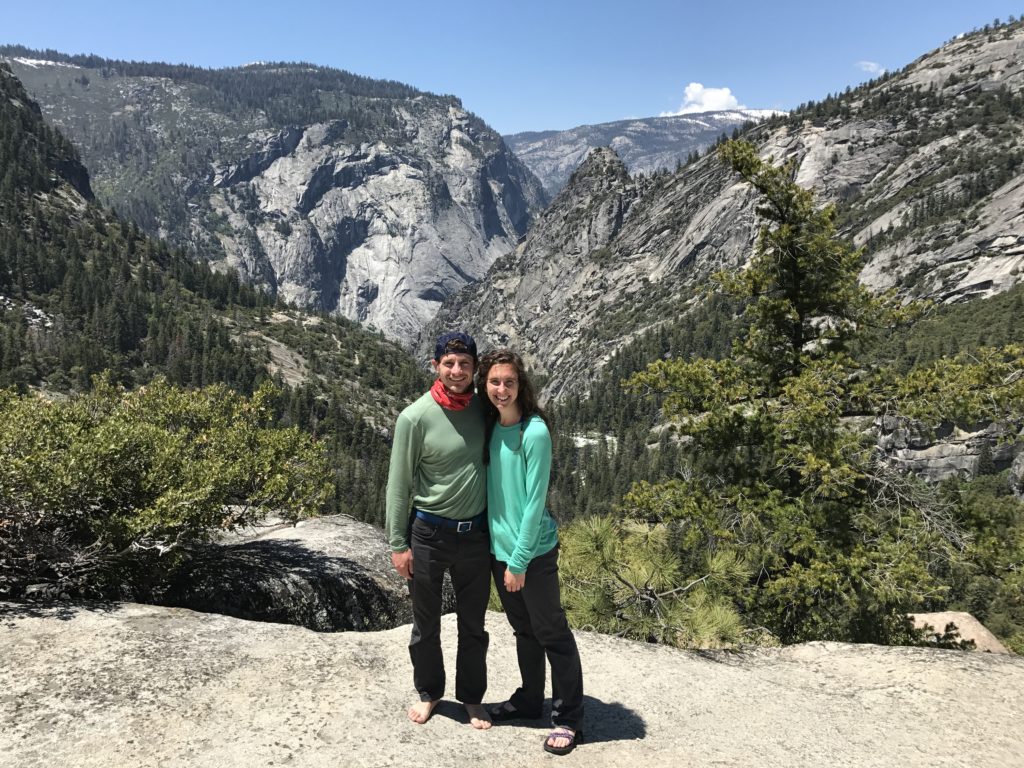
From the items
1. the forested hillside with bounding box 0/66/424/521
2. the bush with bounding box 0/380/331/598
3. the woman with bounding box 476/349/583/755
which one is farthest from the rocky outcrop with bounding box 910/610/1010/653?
the forested hillside with bounding box 0/66/424/521

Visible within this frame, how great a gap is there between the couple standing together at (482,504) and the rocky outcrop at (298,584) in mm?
6516

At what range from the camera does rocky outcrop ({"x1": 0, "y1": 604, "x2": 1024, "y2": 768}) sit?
202 inches

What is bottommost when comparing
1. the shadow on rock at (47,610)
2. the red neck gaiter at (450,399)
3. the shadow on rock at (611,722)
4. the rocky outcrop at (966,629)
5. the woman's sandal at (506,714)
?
the rocky outcrop at (966,629)

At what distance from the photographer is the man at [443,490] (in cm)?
489

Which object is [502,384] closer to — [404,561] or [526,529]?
[526,529]

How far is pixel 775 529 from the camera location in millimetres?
11156

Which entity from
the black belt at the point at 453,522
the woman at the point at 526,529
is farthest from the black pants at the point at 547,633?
the black belt at the point at 453,522

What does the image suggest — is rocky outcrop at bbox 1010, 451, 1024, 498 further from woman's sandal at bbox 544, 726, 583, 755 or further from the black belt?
the black belt

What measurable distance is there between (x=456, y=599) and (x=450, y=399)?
1925mm

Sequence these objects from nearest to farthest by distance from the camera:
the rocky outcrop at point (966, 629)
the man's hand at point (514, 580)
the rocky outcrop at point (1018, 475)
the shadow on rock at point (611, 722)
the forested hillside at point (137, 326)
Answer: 1. the man's hand at point (514, 580)
2. the shadow on rock at point (611, 722)
3. the rocky outcrop at point (966, 629)
4. the rocky outcrop at point (1018, 475)
5. the forested hillside at point (137, 326)

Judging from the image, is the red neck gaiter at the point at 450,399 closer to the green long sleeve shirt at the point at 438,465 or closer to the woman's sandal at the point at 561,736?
the green long sleeve shirt at the point at 438,465

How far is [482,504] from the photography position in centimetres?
512

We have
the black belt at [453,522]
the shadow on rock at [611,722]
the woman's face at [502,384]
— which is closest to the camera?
the woman's face at [502,384]

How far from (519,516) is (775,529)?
8.11m
